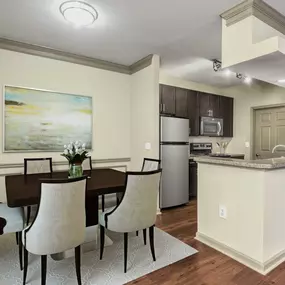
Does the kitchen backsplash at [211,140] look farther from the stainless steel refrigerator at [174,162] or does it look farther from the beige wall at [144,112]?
the beige wall at [144,112]

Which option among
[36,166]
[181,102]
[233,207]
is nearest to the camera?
[233,207]

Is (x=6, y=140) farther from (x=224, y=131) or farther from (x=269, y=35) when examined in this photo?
(x=224, y=131)

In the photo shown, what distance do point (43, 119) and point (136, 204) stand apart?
217 centimetres

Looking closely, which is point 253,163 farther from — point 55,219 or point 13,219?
point 13,219

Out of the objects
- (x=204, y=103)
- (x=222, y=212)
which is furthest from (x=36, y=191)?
(x=204, y=103)

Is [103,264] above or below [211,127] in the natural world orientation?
below

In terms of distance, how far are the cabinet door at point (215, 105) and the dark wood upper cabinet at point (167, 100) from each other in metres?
1.23

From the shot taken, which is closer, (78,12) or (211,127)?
(78,12)

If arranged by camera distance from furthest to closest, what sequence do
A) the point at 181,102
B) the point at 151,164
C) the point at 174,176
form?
1. the point at 181,102
2. the point at 174,176
3. the point at 151,164

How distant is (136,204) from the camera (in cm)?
203

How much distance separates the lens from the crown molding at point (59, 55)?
3086 millimetres

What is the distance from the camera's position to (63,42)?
312cm

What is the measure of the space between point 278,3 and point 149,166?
2244mm

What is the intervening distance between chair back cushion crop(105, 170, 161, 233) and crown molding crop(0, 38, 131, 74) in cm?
249
